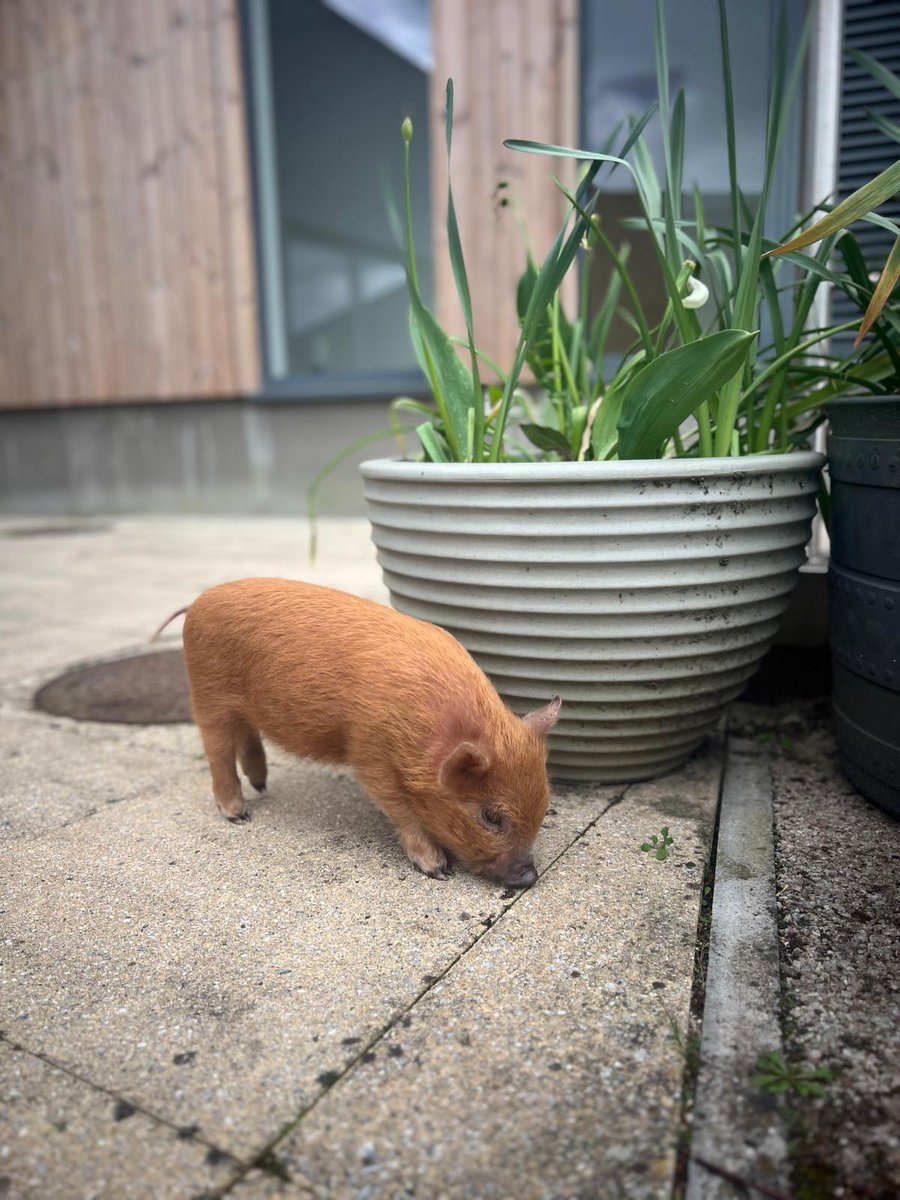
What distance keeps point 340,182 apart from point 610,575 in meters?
8.36

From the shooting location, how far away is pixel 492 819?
1.46 m

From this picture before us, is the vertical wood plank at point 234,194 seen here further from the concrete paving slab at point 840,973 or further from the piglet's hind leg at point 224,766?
the concrete paving slab at point 840,973

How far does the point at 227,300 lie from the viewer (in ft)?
20.5

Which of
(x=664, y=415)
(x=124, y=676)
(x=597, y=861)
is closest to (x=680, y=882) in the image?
(x=597, y=861)

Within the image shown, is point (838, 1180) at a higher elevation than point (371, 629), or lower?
lower

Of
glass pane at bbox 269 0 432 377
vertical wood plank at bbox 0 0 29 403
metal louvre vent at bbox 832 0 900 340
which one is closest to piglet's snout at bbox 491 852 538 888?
metal louvre vent at bbox 832 0 900 340

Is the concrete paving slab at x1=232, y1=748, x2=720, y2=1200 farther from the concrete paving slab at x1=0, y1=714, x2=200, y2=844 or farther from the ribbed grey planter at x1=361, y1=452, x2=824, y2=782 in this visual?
the concrete paving slab at x1=0, y1=714, x2=200, y2=844

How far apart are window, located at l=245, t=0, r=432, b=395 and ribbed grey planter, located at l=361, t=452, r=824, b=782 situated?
4.89 meters

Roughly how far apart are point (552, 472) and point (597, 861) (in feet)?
2.27

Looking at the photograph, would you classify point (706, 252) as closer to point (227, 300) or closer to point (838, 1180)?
point (838, 1180)

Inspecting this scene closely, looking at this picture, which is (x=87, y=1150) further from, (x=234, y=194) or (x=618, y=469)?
(x=234, y=194)

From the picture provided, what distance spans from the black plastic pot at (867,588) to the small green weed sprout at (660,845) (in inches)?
16.7

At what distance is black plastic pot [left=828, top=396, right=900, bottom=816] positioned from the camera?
1.54 m

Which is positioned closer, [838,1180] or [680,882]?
[838,1180]
